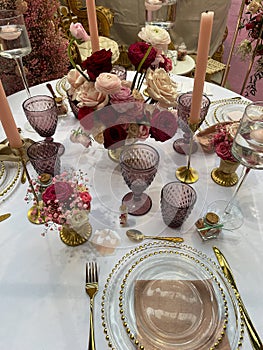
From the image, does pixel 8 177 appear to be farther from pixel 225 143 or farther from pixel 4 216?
pixel 225 143

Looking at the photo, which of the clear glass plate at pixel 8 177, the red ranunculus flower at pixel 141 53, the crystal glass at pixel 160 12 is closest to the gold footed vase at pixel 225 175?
the red ranunculus flower at pixel 141 53

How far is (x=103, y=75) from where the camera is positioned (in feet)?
2.35

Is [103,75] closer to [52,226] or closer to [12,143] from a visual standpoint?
[12,143]

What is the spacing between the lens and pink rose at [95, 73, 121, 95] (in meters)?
0.70

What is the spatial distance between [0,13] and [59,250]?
0.80 m

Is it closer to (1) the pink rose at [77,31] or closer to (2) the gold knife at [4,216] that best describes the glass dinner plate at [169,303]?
(2) the gold knife at [4,216]

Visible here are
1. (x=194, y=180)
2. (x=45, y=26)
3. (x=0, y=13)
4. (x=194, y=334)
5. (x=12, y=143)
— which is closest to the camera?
(x=194, y=334)

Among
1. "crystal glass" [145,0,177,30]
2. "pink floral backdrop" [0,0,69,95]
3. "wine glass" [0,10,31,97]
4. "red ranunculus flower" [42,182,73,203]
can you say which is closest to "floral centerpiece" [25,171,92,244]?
"red ranunculus flower" [42,182,73,203]

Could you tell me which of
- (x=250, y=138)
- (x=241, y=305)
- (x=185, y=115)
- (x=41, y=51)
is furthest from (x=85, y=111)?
(x=41, y=51)

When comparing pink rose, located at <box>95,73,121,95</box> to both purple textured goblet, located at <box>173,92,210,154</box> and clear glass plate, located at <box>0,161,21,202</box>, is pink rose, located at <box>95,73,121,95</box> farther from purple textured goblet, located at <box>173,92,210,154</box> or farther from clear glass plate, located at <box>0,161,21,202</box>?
clear glass plate, located at <box>0,161,21,202</box>

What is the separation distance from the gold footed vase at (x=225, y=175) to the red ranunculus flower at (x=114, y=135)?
297 mm

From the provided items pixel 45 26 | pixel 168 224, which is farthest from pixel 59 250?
pixel 45 26

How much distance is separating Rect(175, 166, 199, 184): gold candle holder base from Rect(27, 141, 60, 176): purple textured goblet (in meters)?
0.35

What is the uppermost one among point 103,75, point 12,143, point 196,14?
point 103,75
